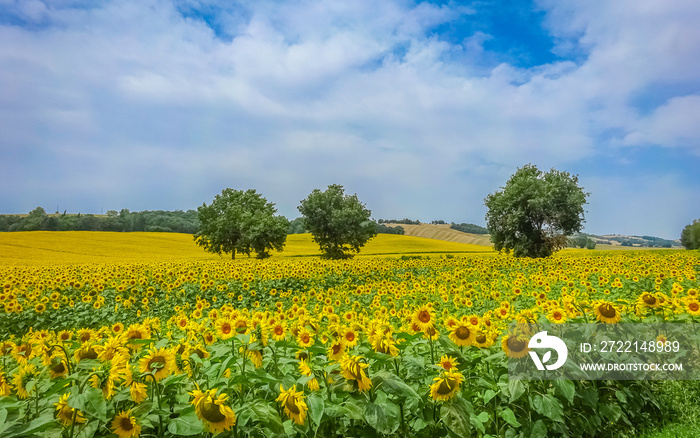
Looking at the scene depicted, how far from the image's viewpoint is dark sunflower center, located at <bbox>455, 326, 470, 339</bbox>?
3.91 m

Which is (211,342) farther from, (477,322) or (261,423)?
(477,322)

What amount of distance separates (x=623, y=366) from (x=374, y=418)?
3.58 m

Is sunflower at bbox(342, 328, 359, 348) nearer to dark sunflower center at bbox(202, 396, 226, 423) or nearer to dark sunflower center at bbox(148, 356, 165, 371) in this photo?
dark sunflower center at bbox(202, 396, 226, 423)

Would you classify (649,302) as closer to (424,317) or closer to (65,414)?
(424,317)

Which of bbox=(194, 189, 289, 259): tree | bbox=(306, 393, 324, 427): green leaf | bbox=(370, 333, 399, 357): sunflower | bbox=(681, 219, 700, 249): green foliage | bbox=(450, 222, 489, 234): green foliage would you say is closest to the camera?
bbox=(306, 393, 324, 427): green leaf

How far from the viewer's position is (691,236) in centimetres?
9294

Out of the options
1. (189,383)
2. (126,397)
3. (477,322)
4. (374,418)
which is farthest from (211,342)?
(477,322)

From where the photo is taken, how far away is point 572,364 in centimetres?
383

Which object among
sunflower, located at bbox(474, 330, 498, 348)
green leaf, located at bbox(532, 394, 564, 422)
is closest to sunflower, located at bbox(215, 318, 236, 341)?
sunflower, located at bbox(474, 330, 498, 348)

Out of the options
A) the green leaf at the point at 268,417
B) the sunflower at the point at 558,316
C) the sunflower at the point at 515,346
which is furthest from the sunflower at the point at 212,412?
the sunflower at the point at 558,316

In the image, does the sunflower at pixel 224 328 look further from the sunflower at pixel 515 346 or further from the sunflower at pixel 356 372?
the sunflower at pixel 515 346

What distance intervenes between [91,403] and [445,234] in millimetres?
97217

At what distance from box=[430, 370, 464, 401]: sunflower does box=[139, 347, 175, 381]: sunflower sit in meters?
1.87

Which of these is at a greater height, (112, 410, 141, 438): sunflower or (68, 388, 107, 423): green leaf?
(68, 388, 107, 423): green leaf
